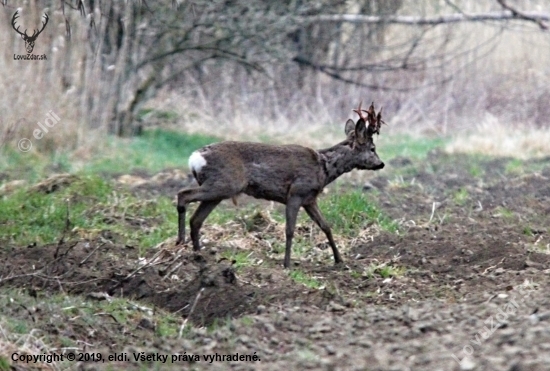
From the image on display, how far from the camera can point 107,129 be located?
649 inches

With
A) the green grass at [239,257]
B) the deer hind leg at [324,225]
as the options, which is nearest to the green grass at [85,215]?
the green grass at [239,257]

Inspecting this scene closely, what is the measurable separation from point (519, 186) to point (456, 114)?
7986mm

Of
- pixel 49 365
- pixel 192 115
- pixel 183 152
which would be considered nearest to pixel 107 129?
pixel 183 152

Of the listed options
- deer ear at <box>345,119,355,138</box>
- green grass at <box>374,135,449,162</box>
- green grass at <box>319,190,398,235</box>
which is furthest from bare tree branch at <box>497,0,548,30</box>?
deer ear at <box>345,119,355,138</box>

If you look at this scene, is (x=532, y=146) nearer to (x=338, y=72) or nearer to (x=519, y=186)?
(x=519, y=186)

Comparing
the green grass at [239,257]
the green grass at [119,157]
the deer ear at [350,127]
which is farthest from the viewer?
the green grass at [119,157]

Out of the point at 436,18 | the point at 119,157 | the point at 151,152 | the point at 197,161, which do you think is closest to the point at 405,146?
the point at 436,18

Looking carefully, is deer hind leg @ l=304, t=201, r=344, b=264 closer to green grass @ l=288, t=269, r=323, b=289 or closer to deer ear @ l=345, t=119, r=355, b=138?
green grass @ l=288, t=269, r=323, b=289

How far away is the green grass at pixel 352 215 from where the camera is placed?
394 inches

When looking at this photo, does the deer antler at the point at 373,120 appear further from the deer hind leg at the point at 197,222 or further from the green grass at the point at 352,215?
the deer hind leg at the point at 197,222

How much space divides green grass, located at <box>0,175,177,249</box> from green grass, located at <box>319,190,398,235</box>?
1564 mm

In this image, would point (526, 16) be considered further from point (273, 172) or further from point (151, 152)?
point (273, 172)

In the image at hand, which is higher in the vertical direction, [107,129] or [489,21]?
[489,21]

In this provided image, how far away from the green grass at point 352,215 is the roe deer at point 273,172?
0.98 meters
